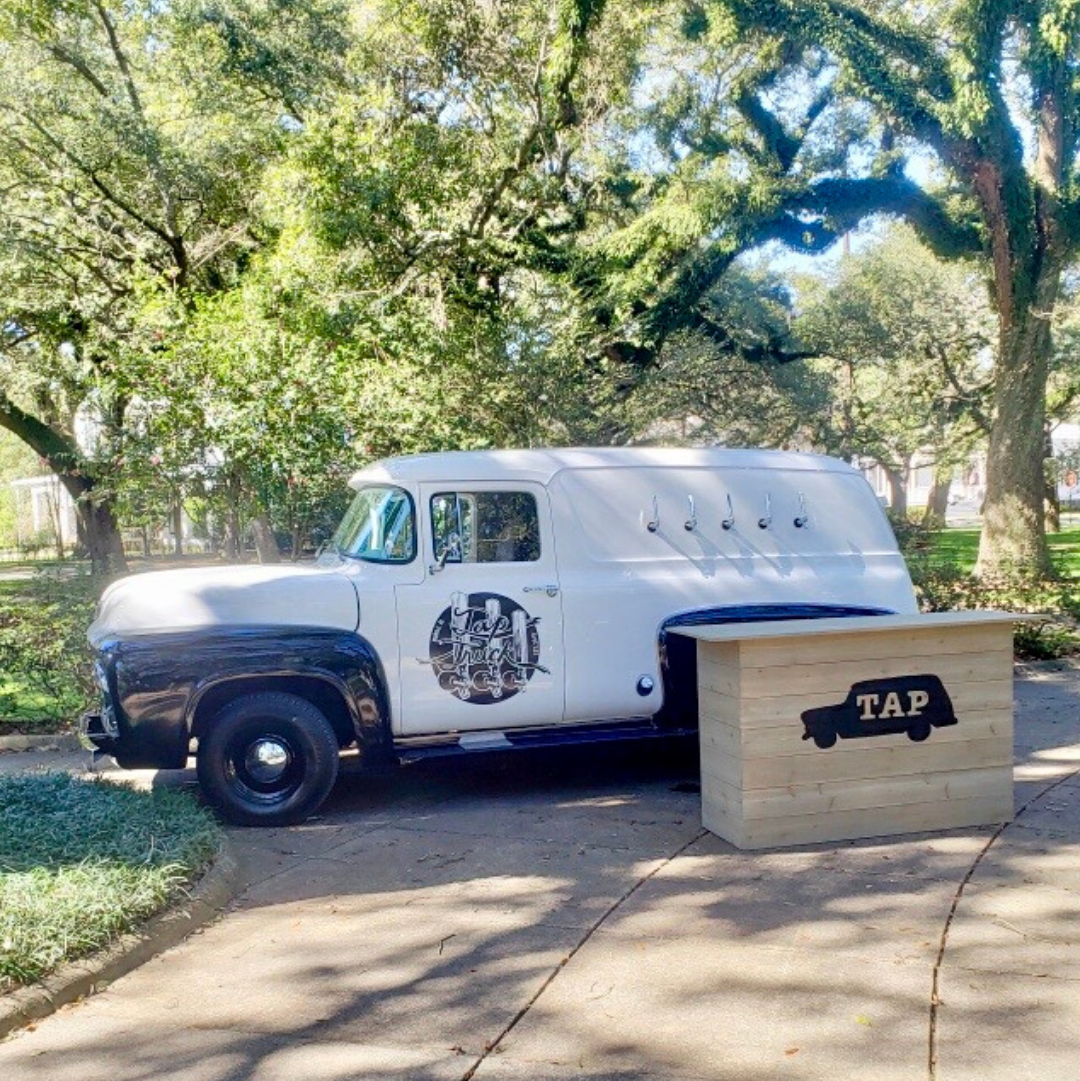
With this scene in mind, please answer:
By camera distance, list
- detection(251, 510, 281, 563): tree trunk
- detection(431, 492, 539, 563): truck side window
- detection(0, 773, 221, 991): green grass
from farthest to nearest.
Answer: detection(251, 510, 281, 563): tree trunk < detection(431, 492, 539, 563): truck side window < detection(0, 773, 221, 991): green grass

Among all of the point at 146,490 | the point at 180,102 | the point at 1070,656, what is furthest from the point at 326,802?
the point at 180,102

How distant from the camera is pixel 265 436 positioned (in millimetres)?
11711

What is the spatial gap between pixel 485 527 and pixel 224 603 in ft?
5.51

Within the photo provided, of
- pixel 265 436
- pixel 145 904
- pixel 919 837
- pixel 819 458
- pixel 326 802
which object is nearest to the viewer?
pixel 145 904

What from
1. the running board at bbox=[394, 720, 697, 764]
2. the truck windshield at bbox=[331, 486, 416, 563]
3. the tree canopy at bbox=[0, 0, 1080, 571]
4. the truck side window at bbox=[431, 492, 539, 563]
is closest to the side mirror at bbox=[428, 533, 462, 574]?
the truck side window at bbox=[431, 492, 539, 563]

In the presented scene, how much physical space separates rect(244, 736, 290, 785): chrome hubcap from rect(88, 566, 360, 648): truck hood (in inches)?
28.1

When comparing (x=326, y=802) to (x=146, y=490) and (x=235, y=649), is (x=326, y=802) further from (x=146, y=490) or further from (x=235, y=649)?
(x=146, y=490)

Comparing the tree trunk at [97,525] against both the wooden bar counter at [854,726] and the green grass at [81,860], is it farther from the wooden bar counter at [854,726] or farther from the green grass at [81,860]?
the wooden bar counter at [854,726]

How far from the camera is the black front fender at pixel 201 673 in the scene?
7.00m

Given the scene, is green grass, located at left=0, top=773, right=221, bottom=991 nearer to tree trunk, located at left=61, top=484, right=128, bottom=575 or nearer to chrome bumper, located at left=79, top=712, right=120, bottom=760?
chrome bumper, located at left=79, top=712, right=120, bottom=760

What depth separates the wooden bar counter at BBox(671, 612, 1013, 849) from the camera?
253 inches

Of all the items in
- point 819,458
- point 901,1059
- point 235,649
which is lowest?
point 901,1059

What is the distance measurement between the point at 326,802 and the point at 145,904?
2594mm

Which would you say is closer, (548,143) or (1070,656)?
(1070,656)
